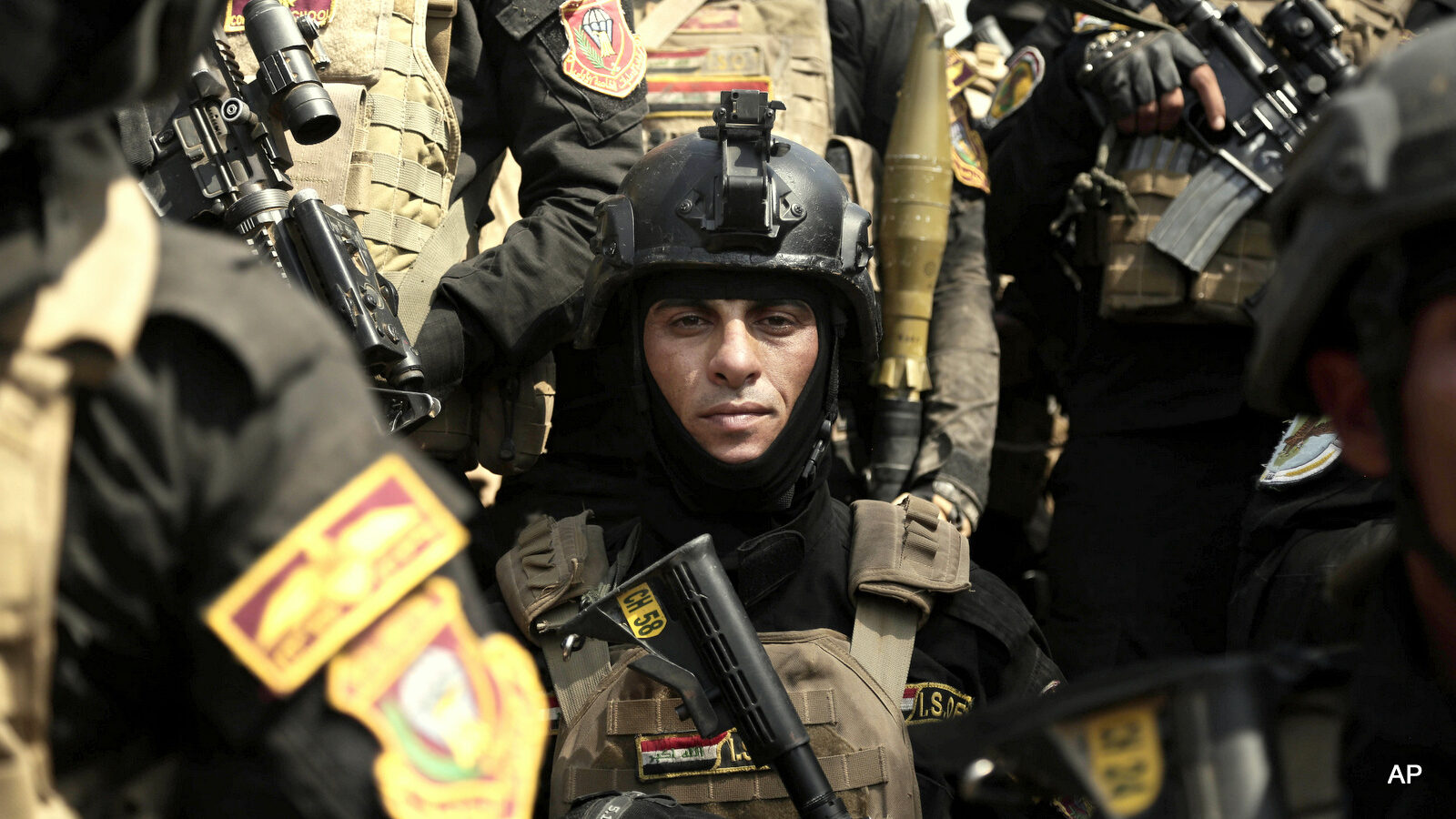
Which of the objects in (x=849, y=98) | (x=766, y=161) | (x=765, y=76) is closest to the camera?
(x=766, y=161)

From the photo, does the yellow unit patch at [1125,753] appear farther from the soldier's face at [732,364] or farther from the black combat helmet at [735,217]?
the black combat helmet at [735,217]

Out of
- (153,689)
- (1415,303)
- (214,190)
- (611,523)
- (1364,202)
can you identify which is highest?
(1364,202)

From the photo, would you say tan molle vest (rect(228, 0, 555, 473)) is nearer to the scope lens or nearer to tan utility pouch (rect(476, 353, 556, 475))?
tan utility pouch (rect(476, 353, 556, 475))

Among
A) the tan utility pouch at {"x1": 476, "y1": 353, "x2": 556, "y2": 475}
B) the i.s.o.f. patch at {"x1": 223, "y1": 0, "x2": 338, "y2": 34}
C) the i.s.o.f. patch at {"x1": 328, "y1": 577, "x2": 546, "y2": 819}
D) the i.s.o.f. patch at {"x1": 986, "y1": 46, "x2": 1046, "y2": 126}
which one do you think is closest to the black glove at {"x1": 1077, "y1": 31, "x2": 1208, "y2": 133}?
the i.s.o.f. patch at {"x1": 986, "y1": 46, "x2": 1046, "y2": 126}

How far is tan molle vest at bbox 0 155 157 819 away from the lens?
43.0 inches

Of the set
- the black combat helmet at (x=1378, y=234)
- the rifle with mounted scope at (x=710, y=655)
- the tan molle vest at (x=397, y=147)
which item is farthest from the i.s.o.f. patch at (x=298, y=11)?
the black combat helmet at (x=1378, y=234)

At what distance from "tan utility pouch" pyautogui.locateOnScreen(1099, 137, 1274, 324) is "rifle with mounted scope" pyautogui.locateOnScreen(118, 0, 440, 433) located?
6.62ft

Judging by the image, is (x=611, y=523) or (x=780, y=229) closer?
(x=780, y=229)

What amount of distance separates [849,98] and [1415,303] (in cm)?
329

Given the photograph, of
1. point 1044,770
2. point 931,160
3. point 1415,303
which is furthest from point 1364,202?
point 931,160

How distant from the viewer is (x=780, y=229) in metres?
3.07

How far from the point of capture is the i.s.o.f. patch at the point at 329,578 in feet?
3.88

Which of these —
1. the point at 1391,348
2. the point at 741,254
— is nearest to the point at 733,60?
the point at 741,254

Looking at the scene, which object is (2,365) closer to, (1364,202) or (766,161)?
(1364,202)
